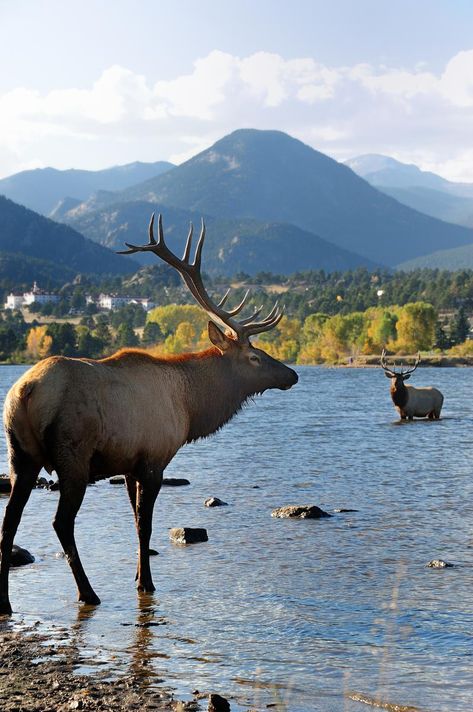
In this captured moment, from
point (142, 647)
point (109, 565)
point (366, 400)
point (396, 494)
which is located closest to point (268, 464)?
point (396, 494)

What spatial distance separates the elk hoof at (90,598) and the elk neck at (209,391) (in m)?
2.49

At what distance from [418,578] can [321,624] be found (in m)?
2.95

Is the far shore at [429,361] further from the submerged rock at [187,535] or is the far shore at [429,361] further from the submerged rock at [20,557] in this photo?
the submerged rock at [20,557]

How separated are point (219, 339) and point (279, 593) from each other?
11.6 feet

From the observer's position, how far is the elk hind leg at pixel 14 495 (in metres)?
12.0

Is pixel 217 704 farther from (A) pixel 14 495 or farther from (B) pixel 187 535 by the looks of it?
(B) pixel 187 535

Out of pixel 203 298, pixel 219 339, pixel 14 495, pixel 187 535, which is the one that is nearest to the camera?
pixel 14 495

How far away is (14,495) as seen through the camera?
39.4 feet

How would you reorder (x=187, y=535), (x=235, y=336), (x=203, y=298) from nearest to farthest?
(x=203, y=298) → (x=235, y=336) → (x=187, y=535)

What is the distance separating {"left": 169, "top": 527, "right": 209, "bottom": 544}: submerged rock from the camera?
17172 millimetres

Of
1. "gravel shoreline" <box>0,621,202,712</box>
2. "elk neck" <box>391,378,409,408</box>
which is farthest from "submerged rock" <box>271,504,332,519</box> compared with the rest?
"elk neck" <box>391,378,409,408</box>

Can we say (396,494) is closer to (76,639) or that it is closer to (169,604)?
(169,604)

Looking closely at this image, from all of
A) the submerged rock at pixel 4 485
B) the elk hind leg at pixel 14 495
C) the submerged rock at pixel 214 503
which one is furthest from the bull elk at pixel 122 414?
the submerged rock at pixel 4 485

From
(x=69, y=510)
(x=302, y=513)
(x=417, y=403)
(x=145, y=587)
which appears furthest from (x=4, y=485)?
(x=417, y=403)
